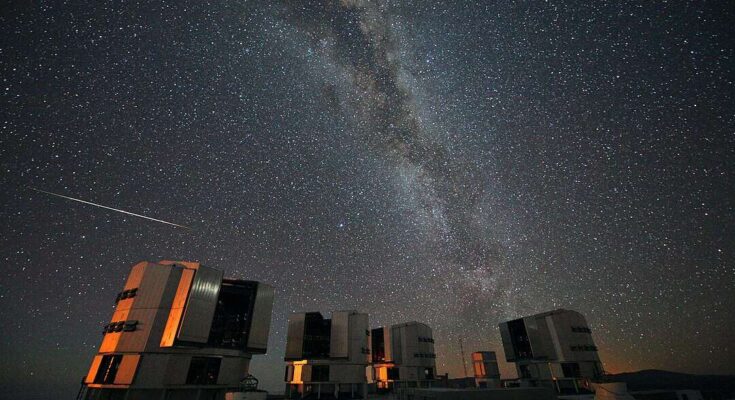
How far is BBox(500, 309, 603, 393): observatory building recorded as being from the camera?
2058 inches

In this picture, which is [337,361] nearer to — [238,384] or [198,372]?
[238,384]

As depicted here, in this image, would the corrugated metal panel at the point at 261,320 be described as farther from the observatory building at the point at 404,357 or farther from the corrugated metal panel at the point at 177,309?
the observatory building at the point at 404,357

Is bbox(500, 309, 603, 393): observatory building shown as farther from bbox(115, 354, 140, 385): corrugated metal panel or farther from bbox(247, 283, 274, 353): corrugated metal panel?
bbox(115, 354, 140, 385): corrugated metal panel

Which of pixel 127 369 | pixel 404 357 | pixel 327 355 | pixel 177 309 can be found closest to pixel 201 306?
pixel 177 309

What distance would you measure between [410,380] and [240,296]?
139 feet

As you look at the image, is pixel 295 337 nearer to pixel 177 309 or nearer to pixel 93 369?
pixel 177 309

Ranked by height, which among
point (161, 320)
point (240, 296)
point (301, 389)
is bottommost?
point (301, 389)

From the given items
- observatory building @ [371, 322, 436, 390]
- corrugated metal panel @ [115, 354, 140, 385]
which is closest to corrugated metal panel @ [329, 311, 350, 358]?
observatory building @ [371, 322, 436, 390]

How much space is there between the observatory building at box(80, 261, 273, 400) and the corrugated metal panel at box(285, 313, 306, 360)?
1261 centimetres

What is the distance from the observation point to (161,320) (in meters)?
31.9

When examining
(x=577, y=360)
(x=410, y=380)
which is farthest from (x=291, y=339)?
(x=577, y=360)

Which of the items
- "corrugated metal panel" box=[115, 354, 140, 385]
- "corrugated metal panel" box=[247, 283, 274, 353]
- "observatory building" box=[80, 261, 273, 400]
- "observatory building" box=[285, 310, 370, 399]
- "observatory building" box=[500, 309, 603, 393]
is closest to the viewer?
"corrugated metal panel" box=[115, 354, 140, 385]

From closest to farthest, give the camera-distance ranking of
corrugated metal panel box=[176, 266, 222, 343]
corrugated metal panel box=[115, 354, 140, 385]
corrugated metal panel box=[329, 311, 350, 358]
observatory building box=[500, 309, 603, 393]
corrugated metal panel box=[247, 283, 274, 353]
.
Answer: corrugated metal panel box=[115, 354, 140, 385]
corrugated metal panel box=[176, 266, 222, 343]
corrugated metal panel box=[247, 283, 274, 353]
corrugated metal panel box=[329, 311, 350, 358]
observatory building box=[500, 309, 603, 393]

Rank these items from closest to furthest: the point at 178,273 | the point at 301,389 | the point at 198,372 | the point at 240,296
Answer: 1. the point at 198,372
2. the point at 178,273
3. the point at 240,296
4. the point at 301,389
